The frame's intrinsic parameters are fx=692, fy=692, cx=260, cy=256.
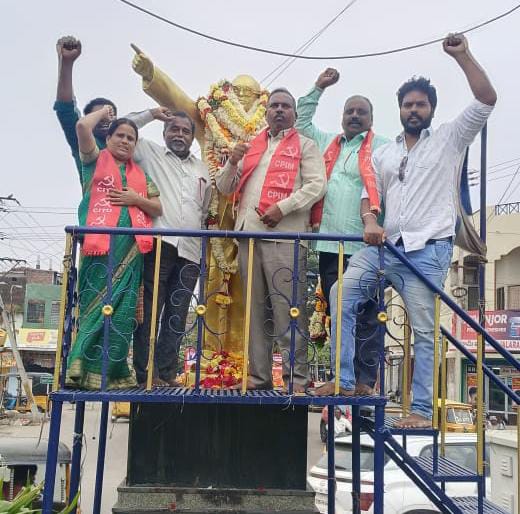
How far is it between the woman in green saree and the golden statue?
37.9 inches

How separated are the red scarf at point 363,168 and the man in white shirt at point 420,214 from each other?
6 centimetres

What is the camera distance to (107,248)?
4141 mm

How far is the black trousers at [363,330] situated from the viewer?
4.39 meters

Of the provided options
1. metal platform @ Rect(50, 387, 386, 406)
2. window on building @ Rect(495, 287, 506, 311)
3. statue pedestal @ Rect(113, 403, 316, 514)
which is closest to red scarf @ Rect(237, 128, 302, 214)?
metal platform @ Rect(50, 387, 386, 406)

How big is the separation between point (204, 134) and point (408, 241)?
2.30 m

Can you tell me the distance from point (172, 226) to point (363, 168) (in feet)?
4.27

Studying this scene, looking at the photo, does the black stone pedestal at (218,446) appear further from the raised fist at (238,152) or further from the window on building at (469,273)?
the window on building at (469,273)

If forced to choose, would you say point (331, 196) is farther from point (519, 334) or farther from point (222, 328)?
point (519, 334)

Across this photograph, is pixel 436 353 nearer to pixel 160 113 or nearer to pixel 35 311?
pixel 160 113

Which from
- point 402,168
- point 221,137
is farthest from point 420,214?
point 221,137

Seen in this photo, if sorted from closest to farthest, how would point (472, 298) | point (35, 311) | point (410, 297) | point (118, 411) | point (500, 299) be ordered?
point (410, 297)
point (118, 411)
point (500, 299)
point (472, 298)
point (35, 311)

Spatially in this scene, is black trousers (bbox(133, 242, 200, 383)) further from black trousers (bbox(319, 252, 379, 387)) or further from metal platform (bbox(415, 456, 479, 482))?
metal platform (bbox(415, 456, 479, 482))

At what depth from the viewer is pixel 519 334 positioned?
2095 cm

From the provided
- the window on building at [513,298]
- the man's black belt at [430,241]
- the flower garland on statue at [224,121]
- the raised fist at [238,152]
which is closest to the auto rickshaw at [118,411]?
the flower garland on statue at [224,121]
